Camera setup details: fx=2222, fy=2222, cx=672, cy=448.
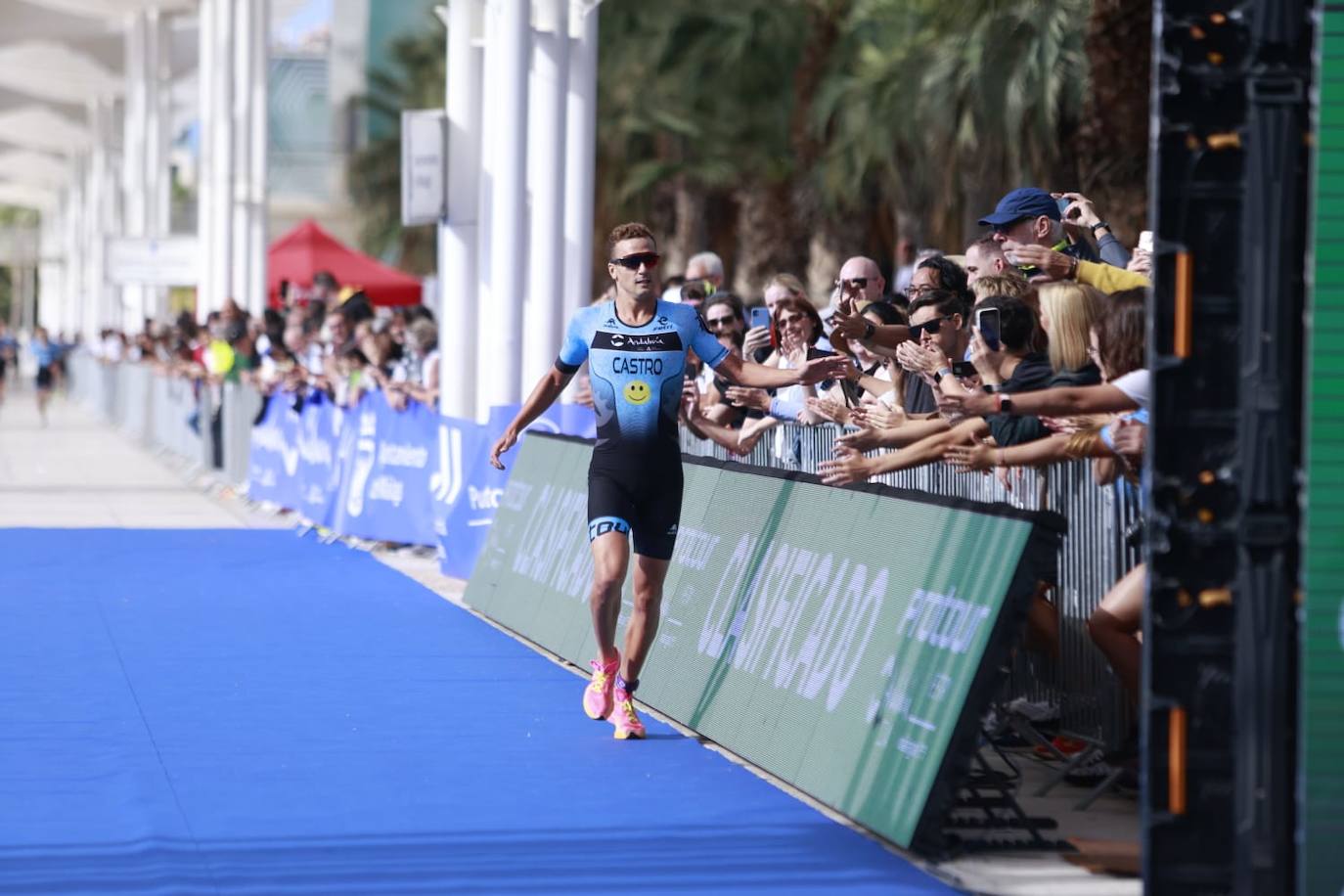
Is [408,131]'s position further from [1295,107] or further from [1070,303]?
[1295,107]

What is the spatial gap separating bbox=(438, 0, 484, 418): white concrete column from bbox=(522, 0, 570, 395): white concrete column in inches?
18.6

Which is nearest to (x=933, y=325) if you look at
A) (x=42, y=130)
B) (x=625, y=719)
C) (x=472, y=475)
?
(x=625, y=719)

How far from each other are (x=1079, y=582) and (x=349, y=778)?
9.31ft

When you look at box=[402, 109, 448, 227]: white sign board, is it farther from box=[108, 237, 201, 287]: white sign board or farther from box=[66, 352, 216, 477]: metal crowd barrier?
box=[108, 237, 201, 287]: white sign board

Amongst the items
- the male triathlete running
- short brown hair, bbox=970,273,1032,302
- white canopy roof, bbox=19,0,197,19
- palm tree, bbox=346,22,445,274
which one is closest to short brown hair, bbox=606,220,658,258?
the male triathlete running

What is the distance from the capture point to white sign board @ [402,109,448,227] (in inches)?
689

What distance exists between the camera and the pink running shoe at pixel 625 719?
923 cm

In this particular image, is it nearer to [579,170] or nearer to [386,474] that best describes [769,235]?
[579,170]

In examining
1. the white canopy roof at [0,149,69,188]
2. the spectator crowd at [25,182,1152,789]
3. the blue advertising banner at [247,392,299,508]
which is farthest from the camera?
the white canopy roof at [0,149,69,188]

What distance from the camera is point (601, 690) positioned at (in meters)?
9.71

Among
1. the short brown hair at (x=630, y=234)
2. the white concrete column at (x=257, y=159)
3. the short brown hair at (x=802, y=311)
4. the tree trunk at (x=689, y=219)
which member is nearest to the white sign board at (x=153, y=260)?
the white concrete column at (x=257, y=159)

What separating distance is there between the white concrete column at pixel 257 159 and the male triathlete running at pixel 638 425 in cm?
2811

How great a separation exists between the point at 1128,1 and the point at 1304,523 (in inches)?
744

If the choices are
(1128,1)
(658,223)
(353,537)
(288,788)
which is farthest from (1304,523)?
(658,223)
